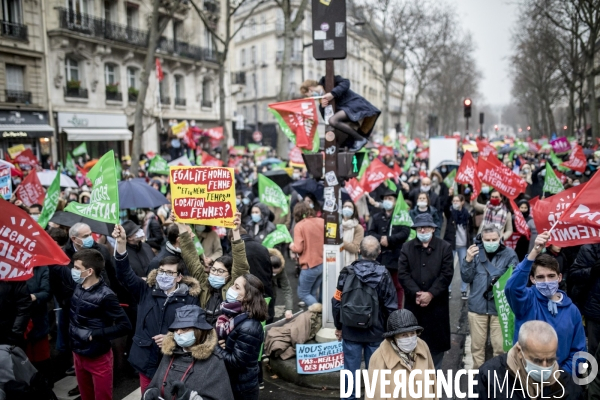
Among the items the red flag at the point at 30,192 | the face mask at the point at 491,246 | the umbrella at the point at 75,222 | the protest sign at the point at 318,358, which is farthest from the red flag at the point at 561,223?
the red flag at the point at 30,192

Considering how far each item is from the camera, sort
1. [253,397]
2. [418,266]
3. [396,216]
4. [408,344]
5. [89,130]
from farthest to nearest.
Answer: [89,130], [396,216], [418,266], [253,397], [408,344]

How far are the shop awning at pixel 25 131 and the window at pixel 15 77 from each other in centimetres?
183

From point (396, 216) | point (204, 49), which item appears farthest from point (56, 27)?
point (396, 216)

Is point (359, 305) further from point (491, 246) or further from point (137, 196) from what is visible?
point (137, 196)

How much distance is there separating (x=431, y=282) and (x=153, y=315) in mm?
2774

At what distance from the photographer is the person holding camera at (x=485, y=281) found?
17.1 ft

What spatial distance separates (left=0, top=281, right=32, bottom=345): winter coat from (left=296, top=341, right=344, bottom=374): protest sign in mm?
2794

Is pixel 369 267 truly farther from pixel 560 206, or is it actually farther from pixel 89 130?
pixel 89 130

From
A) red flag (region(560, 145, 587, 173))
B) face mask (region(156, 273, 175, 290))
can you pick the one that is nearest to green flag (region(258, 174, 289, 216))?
face mask (region(156, 273, 175, 290))

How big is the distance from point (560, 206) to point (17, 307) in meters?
5.40

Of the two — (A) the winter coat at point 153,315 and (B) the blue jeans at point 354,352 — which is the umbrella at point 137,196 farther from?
(B) the blue jeans at point 354,352

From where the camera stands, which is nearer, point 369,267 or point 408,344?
point 408,344

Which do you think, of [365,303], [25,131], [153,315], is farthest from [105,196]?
[25,131]

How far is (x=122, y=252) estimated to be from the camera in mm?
4500
